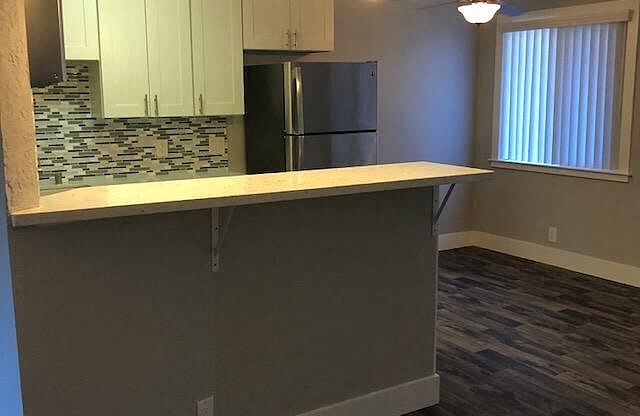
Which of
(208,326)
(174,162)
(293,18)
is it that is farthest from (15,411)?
(293,18)

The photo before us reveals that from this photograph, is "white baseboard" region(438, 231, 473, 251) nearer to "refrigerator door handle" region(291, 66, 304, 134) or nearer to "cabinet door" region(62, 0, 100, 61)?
"refrigerator door handle" region(291, 66, 304, 134)

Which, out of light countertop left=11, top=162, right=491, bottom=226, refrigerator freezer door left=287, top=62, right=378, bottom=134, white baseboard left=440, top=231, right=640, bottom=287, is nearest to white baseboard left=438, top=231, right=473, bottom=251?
white baseboard left=440, top=231, right=640, bottom=287

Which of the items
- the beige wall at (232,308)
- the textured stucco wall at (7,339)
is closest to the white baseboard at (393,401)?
the beige wall at (232,308)

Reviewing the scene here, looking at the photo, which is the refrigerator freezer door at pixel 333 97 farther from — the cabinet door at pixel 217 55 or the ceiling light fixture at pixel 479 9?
the ceiling light fixture at pixel 479 9

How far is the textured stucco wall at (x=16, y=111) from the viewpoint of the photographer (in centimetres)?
194

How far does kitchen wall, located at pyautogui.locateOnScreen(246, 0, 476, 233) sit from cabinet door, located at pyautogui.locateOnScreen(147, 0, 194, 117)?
1.02 meters

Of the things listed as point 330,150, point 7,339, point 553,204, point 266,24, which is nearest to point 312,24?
point 266,24

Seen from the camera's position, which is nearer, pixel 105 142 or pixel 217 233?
pixel 217 233

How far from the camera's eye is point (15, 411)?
221cm

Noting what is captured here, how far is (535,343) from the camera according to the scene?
13.0 ft

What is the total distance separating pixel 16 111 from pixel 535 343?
123 inches

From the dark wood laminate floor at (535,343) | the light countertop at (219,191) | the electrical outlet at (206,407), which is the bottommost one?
the dark wood laminate floor at (535,343)

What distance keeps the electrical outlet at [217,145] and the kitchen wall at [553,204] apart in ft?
8.38

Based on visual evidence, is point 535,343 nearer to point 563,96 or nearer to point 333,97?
point 333,97
